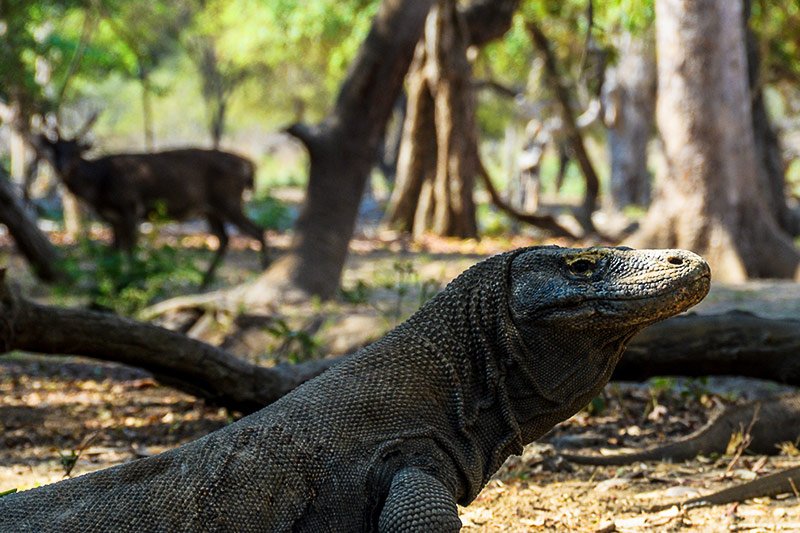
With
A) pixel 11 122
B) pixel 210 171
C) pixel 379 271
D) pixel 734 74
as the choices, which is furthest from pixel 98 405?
pixel 11 122

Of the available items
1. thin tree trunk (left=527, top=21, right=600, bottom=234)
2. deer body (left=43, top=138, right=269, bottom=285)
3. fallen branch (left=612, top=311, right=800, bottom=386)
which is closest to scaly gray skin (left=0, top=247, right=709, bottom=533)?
fallen branch (left=612, top=311, right=800, bottom=386)

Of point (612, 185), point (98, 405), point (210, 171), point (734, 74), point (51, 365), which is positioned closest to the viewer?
point (98, 405)

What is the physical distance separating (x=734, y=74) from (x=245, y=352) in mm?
6223

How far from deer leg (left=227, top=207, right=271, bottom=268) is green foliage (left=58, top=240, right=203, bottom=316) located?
1.99m

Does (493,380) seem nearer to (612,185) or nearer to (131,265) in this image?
(131,265)

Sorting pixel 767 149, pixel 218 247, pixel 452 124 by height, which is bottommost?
pixel 218 247

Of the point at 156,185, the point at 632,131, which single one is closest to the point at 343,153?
the point at 156,185

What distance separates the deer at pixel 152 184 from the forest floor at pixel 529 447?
5.41 meters

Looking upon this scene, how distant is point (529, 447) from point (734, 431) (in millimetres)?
1030

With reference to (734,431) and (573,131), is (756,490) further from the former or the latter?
(573,131)

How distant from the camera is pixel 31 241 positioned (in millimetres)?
11805

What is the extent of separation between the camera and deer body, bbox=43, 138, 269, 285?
46.9 feet

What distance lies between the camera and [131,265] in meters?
11.4

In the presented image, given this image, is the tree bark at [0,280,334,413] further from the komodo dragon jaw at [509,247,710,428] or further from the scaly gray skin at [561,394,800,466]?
the komodo dragon jaw at [509,247,710,428]
